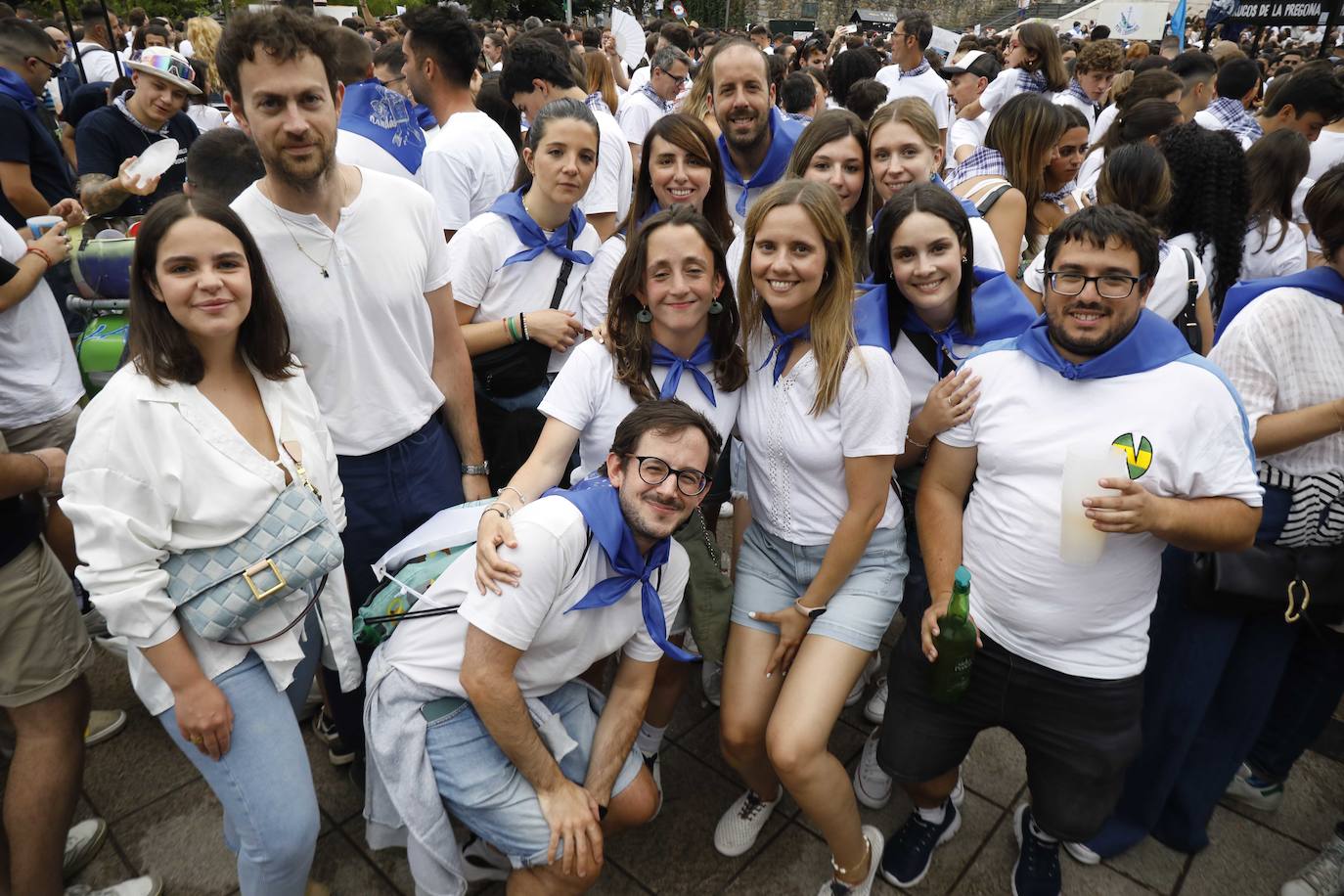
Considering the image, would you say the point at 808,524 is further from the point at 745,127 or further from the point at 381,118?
the point at 381,118

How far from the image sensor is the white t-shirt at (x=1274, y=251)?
358cm

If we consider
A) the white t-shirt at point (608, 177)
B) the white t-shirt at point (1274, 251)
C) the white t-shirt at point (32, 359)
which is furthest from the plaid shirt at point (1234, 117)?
the white t-shirt at point (32, 359)

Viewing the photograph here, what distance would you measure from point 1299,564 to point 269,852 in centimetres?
305

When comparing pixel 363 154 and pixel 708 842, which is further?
pixel 363 154

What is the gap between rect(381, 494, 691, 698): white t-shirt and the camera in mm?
2107

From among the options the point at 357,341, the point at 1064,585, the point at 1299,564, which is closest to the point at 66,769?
the point at 357,341

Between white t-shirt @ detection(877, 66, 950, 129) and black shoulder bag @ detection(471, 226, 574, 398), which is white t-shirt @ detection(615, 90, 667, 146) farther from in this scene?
black shoulder bag @ detection(471, 226, 574, 398)

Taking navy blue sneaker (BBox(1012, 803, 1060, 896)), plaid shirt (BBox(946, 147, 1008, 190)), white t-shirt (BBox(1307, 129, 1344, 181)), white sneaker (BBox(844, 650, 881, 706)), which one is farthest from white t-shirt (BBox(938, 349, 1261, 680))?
white t-shirt (BBox(1307, 129, 1344, 181))

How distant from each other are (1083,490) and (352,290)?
2.18 m

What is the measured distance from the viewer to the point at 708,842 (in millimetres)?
2797

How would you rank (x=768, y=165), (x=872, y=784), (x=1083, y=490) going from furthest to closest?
(x=768, y=165)
(x=872, y=784)
(x=1083, y=490)

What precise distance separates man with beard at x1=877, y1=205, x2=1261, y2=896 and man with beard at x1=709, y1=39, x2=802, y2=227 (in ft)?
6.18

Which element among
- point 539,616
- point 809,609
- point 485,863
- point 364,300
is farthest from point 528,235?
point 485,863

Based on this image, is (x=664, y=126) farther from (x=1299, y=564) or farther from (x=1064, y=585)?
(x=1299, y=564)
